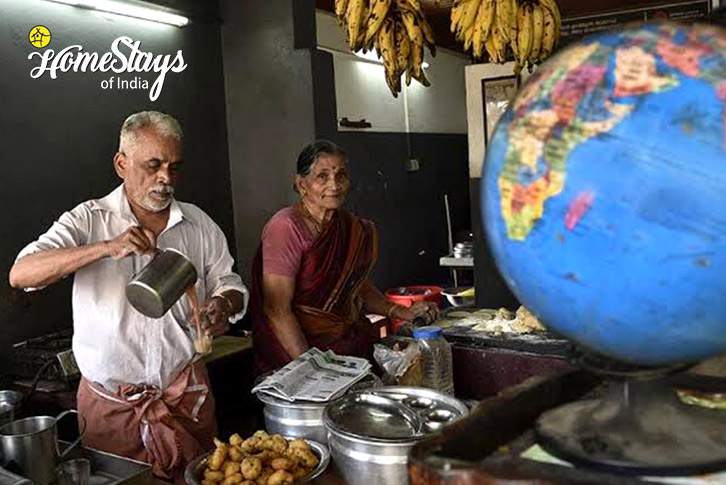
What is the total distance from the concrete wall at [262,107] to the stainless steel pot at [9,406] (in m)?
1.95

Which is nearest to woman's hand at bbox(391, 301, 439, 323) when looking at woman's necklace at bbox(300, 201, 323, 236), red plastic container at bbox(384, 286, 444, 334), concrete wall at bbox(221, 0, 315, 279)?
woman's necklace at bbox(300, 201, 323, 236)

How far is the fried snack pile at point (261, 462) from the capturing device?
150cm

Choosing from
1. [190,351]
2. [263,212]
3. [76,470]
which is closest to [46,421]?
[76,470]

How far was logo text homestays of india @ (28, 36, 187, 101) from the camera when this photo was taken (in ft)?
10.7

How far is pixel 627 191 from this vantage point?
0.60 metres

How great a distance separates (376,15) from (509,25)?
1.51 feet

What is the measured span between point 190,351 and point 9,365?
130 centimetres

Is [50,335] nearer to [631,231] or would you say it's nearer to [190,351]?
[190,351]

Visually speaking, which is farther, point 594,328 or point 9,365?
point 9,365

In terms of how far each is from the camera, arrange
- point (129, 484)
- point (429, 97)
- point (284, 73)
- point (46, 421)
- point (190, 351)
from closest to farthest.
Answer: point (129, 484)
point (46, 421)
point (190, 351)
point (284, 73)
point (429, 97)

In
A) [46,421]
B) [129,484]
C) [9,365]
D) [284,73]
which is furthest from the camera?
[284,73]

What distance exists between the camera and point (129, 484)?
65.1 inches

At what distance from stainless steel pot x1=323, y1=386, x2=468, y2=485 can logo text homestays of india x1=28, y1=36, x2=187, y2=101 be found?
2465 millimetres

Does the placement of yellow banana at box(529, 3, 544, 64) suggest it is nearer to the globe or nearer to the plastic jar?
the plastic jar
